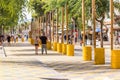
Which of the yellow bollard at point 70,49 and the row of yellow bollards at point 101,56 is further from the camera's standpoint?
the yellow bollard at point 70,49

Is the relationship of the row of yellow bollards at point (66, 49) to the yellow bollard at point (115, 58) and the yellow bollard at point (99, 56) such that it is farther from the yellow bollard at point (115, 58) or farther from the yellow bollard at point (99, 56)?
the yellow bollard at point (115, 58)

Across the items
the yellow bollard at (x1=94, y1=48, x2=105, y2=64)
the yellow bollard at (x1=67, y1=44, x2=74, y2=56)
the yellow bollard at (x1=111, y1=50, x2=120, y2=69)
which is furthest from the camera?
the yellow bollard at (x1=67, y1=44, x2=74, y2=56)

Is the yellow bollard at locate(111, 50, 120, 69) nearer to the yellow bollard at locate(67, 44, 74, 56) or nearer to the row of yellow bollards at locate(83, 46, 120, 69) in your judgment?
the row of yellow bollards at locate(83, 46, 120, 69)

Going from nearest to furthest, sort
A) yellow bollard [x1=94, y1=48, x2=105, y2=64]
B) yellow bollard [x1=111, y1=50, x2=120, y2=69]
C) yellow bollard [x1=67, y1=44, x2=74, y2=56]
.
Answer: yellow bollard [x1=111, y1=50, x2=120, y2=69] < yellow bollard [x1=94, y1=48, x2=105, y2=64] < yellow bollard [x1=67, y1=44, x2=74, y2=56]

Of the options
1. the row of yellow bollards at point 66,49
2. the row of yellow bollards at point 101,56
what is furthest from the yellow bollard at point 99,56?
the row of yellow bollards at point 66,49

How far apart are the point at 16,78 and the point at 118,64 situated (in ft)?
21.3

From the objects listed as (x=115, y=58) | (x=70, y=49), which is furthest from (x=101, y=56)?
(x=70, y=49)

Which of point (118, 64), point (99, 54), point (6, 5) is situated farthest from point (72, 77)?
point (6, 5)

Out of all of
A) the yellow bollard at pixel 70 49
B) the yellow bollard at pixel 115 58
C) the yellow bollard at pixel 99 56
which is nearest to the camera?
the yellow bollard at pixel 115 58

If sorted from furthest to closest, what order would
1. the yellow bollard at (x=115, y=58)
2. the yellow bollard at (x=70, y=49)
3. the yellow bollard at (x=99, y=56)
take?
the yellow bollard at (x=70, y=49), the yellow bollard at (x=99, y=56), the yellow bollard at (x=115, y=58)

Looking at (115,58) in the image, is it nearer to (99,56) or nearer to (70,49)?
(99,56)

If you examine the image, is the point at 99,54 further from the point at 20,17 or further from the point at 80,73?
the point at 20,17

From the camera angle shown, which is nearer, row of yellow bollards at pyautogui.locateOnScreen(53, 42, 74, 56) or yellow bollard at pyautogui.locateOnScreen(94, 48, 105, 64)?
yellow bollard at pyautogui.locateOnScreen(94, 48, 105, 64)

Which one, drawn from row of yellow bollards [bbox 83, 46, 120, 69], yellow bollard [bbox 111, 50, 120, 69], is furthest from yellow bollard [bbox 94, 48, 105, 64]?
yellow bollard [bbox 111, 50, 120, 69]
